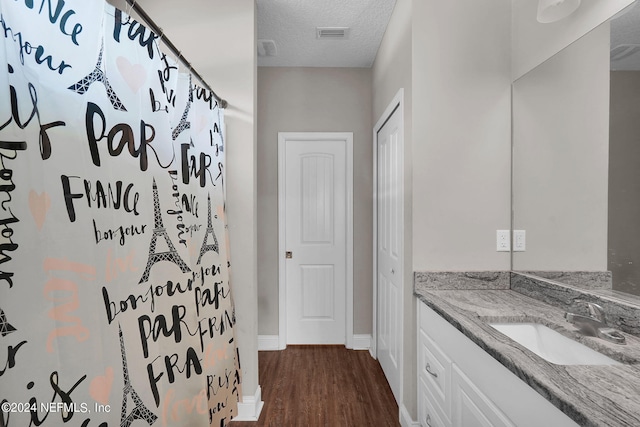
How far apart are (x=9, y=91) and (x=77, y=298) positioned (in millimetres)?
515

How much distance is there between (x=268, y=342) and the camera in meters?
3.13

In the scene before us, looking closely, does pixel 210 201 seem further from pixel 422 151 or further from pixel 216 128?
pixel 422 151

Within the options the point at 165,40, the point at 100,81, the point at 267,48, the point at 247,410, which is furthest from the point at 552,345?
the point at 267,48

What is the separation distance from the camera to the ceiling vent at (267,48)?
2684 mm

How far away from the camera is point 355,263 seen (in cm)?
319

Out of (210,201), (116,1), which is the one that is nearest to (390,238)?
(210,201)

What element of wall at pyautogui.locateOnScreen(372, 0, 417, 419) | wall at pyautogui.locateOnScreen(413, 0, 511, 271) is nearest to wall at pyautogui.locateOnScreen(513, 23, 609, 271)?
wall at pyautogui.locateOnScreen(413, 0, 511, 271)

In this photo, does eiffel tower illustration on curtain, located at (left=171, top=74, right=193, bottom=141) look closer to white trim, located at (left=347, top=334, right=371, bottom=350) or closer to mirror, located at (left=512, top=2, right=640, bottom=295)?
mirror, located at (left=512, top=2, right=640, bottom=295)

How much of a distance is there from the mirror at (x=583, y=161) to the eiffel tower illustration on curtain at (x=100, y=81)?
1.85 m

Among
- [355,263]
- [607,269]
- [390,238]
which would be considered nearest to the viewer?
[607,269]

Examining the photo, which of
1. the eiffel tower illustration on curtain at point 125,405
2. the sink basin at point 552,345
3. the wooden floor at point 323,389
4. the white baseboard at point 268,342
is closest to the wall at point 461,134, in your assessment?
the sink basin at point 552,345

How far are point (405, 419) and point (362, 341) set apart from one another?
1.23 meters

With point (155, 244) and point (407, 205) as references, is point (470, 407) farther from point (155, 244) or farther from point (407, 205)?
point (155, 244)

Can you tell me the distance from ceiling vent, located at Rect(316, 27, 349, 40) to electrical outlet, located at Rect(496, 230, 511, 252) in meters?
1.96
